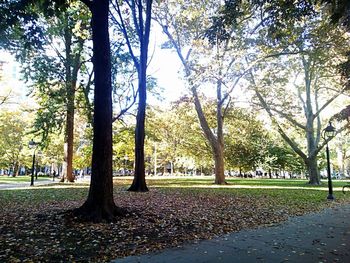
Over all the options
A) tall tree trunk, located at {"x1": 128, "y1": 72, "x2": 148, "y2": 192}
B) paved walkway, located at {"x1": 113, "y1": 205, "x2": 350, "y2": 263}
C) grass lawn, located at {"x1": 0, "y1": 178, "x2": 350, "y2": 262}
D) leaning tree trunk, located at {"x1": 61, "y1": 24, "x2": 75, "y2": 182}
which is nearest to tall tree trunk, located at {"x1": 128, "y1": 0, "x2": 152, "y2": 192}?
tall tree trunk, located at {"x1": 128, "y1": 72, "x2": 148, "y2": 192}

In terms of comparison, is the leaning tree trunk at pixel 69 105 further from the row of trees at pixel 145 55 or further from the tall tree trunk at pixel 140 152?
the tall tree trunk at pixel 140 152

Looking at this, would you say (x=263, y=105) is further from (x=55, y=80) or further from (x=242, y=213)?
(x=242, y=213)

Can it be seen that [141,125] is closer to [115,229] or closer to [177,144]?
[115,229]

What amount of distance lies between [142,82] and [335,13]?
1034 cm

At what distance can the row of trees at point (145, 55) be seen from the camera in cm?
795

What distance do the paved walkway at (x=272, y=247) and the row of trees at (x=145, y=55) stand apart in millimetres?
2863

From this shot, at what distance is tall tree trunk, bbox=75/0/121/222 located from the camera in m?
7.54

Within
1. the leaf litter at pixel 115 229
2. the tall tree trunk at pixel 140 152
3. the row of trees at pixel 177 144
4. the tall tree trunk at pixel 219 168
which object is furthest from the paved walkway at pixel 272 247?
the row of trees at pixel 177 144

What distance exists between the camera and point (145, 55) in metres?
15.4

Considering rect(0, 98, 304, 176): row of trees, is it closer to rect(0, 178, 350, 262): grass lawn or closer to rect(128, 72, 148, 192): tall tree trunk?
rect(128, 72, 148, 192): tall tree trunk

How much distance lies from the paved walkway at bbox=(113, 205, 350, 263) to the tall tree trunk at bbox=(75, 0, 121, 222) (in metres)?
2.76

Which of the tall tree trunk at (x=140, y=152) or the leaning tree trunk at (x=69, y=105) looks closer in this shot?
the tall tree trunk at (x=140, y=152)

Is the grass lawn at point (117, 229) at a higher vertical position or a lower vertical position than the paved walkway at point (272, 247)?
higher

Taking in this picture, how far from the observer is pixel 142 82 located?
50.9 ft
